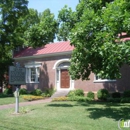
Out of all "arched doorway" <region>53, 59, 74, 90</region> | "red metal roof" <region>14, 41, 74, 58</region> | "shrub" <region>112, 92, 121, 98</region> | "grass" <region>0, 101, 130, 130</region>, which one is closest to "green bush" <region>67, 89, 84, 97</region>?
"arched doorway" <region>53, 59, 74, 90</region>

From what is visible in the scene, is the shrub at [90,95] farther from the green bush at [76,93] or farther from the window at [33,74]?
the window at [33,74]

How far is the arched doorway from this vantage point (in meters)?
24.2

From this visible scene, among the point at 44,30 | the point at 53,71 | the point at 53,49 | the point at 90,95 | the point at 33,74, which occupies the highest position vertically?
the point at 53,49

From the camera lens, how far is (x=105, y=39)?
960 cm

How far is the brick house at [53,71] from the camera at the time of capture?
71.9 ft

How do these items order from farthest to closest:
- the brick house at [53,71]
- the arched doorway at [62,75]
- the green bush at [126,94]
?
1. the arched doorway at [62,75]
2. the brick house at [53,71]
3. the green bush at [126,94]

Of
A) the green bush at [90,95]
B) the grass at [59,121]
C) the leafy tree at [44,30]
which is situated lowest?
the grass at [59,121]

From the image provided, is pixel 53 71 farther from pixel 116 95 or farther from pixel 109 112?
pixel 109 112

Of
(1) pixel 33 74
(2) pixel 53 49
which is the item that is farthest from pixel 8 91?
(2) pixel 53 49

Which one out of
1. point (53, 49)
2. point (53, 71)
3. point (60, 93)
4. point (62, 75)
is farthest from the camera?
point (53, 49)

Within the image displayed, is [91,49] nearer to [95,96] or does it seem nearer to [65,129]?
[65,129]

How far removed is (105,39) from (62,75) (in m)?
15.4

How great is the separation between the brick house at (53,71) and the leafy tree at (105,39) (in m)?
10.4

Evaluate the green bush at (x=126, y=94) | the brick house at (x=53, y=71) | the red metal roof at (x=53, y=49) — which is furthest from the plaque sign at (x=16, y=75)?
the red metal roof at (x=53, y=49)
